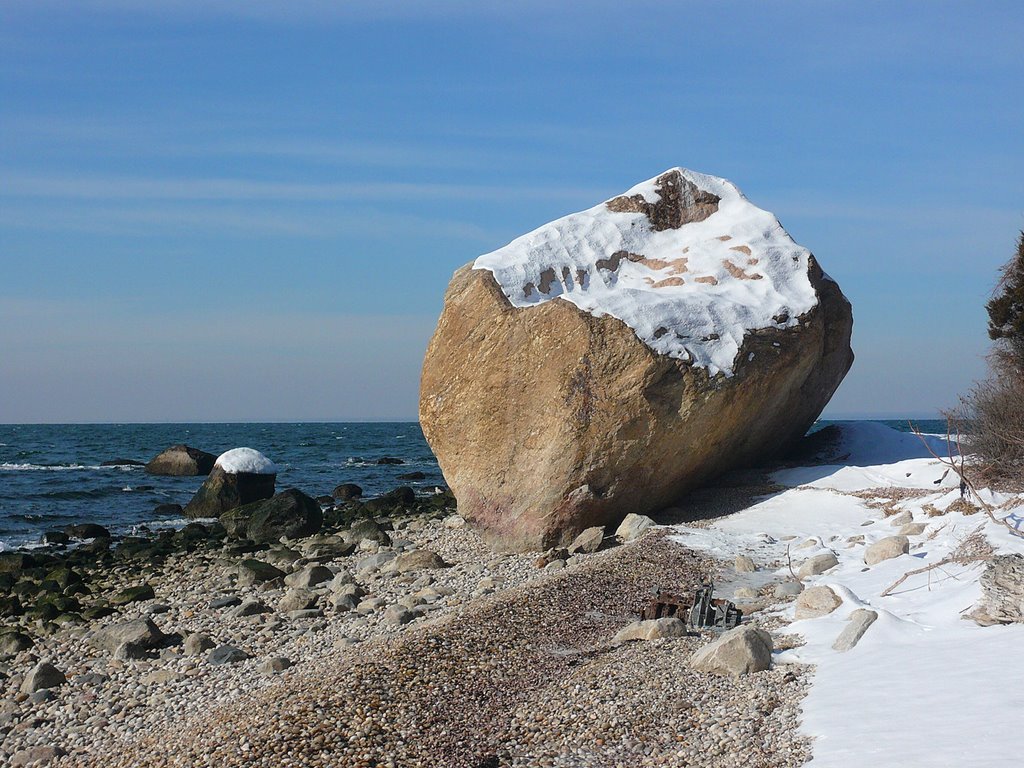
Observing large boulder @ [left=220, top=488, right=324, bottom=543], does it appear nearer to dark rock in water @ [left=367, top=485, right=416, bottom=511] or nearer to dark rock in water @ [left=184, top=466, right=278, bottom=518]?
dark rock in water @ [left=367, top=485, right=416, bottom=511]

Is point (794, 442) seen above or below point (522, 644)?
above

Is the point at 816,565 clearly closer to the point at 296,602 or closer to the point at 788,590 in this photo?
the point at 788,590

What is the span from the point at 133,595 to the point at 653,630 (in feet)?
30.2

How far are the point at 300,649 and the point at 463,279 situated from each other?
277 inches

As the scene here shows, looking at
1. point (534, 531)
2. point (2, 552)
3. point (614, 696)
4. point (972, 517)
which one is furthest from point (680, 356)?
point (2, 552)

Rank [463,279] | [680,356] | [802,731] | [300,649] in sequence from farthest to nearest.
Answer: [463,279] < [680,356] < [300,649] < [802,731]

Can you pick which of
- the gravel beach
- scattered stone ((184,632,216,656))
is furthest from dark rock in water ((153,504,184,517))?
scattered stone ((184,632,216,656))

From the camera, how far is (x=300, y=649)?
1082 cm

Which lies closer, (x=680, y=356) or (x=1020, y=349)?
(x=680, y=356)

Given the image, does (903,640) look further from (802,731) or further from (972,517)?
(972,517)

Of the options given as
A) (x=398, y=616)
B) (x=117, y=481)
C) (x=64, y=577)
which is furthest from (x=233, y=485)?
(x=398, y=616)

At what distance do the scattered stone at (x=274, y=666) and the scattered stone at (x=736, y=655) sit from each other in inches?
179

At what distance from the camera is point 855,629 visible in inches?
320

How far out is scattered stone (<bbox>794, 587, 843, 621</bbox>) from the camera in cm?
927
